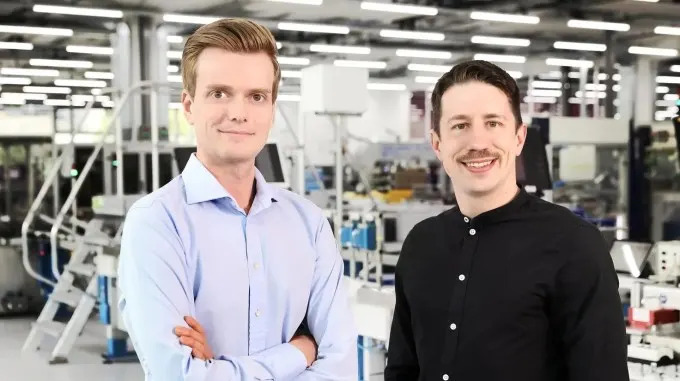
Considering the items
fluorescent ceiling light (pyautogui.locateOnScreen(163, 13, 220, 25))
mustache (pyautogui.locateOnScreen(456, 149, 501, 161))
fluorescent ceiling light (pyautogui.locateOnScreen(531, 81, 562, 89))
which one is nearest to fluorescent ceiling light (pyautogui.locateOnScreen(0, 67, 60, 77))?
fluorescent ceiling light (pyautogui.locateOnScreen(163, 13, 220, 25))

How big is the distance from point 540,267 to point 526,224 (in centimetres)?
11

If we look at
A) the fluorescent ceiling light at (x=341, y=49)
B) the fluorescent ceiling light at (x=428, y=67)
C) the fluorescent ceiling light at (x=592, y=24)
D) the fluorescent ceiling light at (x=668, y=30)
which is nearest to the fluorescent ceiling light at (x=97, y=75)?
the fluorescent ceiling light at (x=341, y=49)

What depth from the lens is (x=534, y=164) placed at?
5.75 metres

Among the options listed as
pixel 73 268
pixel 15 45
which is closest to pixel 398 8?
pixel 73 268

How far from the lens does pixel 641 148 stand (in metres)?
11.2

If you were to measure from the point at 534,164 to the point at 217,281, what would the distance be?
4446 millimetres

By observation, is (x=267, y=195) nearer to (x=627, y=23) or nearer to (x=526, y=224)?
(x=526, y=224)

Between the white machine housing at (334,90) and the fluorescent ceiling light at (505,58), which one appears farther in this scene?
the fluorescent ceiling light at (505,58)

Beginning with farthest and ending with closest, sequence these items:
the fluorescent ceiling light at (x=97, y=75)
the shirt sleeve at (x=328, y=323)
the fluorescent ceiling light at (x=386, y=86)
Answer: the fluorescent ceiling light at (x=386, y=86) → the fluorescent ceiling light at (x=97, y=75) → the shirt sleeve at (x=328, y=323)

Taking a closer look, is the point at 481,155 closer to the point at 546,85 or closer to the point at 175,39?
the point at 175,39

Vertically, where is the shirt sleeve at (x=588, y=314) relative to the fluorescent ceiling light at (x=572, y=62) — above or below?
below

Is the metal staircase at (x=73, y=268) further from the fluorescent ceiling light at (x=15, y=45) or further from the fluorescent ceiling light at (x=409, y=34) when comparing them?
the fluorescent ceiling light at (x=15, y=45)

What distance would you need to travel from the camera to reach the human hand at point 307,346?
5.56ft

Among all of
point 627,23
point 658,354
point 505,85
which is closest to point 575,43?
point 627,23
